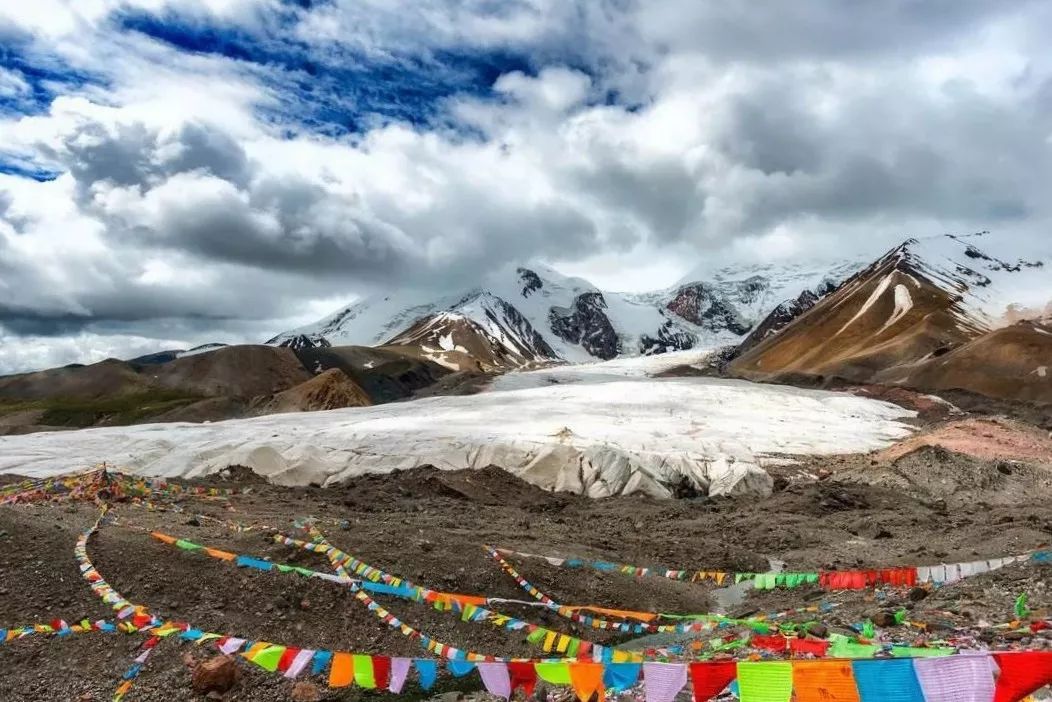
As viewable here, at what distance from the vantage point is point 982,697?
18.6 feet

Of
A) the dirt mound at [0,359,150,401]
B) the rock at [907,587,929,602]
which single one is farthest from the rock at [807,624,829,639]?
the dirt mound at [0,359,150,401]

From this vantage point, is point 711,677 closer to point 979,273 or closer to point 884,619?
point 884,619

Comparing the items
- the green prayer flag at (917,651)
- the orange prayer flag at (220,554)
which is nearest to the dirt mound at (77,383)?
the orange prayer flag at (220,554)

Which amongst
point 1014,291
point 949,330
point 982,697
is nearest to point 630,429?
point 982,697

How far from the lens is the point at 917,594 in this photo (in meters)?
12.0

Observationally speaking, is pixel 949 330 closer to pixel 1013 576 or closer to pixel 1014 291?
pixel 1014 291

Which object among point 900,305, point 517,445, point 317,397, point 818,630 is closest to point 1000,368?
point 900,305

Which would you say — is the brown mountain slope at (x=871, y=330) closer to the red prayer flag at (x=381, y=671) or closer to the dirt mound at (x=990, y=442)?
the dirt mound at (x=990, y=442)

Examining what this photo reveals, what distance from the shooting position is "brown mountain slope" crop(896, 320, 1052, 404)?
266 feet

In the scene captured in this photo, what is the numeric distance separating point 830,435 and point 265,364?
140 metres

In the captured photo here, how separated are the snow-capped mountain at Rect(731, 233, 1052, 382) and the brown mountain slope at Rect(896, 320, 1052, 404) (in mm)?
6533

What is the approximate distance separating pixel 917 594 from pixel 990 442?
106 ft

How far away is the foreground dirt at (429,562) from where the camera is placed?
10172 mm

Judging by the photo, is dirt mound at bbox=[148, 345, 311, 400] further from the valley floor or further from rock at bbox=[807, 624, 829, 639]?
rock at bbox=[807, 624, 829, 639]
